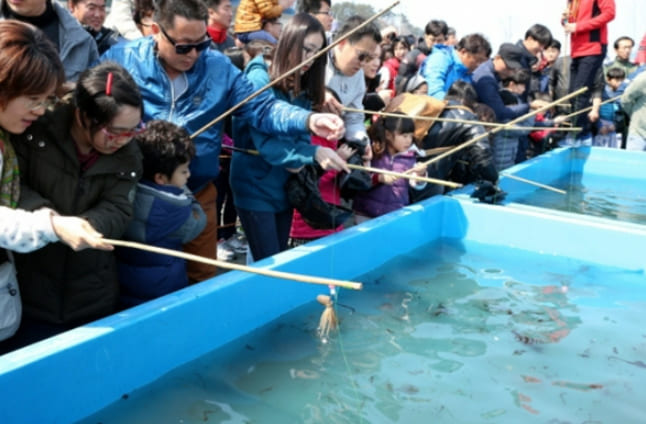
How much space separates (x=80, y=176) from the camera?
6.72 ft

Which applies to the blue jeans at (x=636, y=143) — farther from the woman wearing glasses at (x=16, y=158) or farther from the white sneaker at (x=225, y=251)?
the woman wearing glasses at (x=16, y=158)

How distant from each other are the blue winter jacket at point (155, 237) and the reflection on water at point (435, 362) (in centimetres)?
33

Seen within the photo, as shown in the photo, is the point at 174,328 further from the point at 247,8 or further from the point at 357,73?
the point at 247,8

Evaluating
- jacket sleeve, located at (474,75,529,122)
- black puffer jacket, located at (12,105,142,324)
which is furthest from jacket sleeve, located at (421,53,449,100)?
black puffer jacket, located at (12,105,142,324)

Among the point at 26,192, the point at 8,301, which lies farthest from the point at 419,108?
the point at 8,301

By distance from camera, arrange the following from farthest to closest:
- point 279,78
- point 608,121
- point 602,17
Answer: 1. point 608,121
2. point 602,17
3. point 279,78

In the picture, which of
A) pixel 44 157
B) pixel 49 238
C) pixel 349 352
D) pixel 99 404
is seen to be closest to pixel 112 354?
pixel 99 404

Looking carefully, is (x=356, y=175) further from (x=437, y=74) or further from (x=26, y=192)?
(x=437, y=74)

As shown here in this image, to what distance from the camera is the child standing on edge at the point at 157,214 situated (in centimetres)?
229

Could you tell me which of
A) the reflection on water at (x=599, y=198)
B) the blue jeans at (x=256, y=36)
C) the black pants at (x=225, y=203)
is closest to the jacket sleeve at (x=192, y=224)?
the black pants at (x=225, y=203)

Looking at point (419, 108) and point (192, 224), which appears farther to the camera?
point (419, 108)

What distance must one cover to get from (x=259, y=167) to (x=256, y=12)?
2307mm

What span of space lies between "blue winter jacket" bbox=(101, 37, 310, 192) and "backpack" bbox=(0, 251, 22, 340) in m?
0.94

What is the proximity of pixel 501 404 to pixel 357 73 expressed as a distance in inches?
85.5
